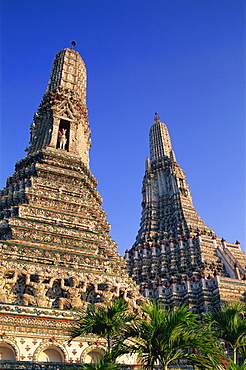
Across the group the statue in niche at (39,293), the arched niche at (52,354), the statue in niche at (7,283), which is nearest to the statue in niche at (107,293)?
the statue in niche at (39,293)

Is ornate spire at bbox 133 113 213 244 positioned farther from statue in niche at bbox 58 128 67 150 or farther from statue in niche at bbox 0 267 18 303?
Answer: statue in niche at bbox 0 267 18 303

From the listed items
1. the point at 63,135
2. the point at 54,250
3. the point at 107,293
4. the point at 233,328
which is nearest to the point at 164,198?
the point at 63,135

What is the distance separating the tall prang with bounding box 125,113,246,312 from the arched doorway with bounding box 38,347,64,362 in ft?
86.2

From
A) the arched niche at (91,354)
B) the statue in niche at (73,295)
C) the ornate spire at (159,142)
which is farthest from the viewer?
the ornate spire at (159,142)

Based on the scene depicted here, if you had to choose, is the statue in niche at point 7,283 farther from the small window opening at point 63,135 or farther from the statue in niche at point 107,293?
the small window opening at point 63,135

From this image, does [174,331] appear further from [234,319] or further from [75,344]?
[75,344]

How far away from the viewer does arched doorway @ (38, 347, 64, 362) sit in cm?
1533

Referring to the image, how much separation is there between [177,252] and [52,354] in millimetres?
35438

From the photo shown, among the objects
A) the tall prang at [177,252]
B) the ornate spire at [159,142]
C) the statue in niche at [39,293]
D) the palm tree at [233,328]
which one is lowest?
the palm tree at [233,328]

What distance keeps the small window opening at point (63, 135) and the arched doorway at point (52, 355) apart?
1878cm

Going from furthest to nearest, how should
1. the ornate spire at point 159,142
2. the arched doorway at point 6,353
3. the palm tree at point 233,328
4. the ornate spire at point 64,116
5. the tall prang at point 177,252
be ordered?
the ornate spire at point 159,142
the tall prang at point 177,252
the ornate spire at point 64,116
the arched doorway at point 6,353
the palm tree at point 233,328

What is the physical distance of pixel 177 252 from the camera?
49219 mm

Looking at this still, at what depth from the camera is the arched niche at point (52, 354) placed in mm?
15328

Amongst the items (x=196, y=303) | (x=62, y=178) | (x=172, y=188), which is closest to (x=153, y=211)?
(x=172, y=188)
